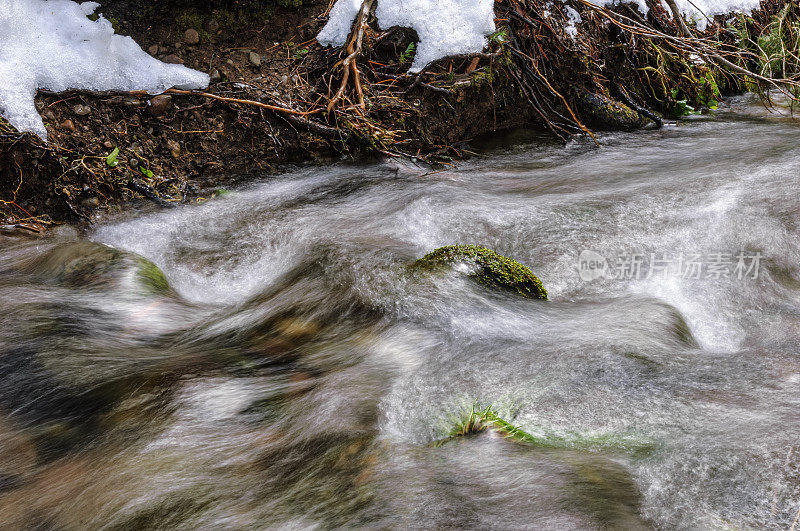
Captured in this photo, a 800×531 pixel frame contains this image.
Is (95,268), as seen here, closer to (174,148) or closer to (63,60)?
(174,148)

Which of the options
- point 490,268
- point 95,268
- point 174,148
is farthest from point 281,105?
point 490,268

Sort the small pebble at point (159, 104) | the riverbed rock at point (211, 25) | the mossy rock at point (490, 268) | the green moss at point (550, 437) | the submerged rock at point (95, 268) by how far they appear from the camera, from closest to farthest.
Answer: the green moss at point (550, 437) < the mossy rock at point (490, 268) < the submerged rock at point (95, 268) < the small pebble at point (159, 104) < the riverbed rock at point (211, 25)

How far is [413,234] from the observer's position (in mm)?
4145

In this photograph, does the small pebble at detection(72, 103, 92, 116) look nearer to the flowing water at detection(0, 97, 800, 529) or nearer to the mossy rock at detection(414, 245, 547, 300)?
the flowing water at detection(0, 97, 800, 529)

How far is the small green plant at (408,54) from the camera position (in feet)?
17.4

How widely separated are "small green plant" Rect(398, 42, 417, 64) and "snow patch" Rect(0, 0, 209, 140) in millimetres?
1816

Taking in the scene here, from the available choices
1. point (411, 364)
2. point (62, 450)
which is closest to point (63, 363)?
point (62, 450)

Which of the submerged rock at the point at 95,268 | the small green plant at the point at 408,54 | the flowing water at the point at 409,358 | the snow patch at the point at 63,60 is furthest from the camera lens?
the small green plant at the point at 408,54

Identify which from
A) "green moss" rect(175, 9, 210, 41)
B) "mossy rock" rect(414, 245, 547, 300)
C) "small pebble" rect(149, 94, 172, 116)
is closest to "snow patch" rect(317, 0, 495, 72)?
"green moss" rect(175, 9, 210, 41)

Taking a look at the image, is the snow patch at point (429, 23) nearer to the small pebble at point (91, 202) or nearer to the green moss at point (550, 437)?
the small pebble at point (91, 202)

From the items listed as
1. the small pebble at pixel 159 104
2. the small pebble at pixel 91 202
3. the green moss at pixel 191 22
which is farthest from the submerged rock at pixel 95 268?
the green moss at pixel 191 22

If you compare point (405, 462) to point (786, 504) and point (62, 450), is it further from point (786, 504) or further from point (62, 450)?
point (62, 450)

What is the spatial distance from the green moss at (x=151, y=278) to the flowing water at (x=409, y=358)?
0.07 ft

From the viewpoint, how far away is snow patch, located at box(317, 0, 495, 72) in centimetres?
534
